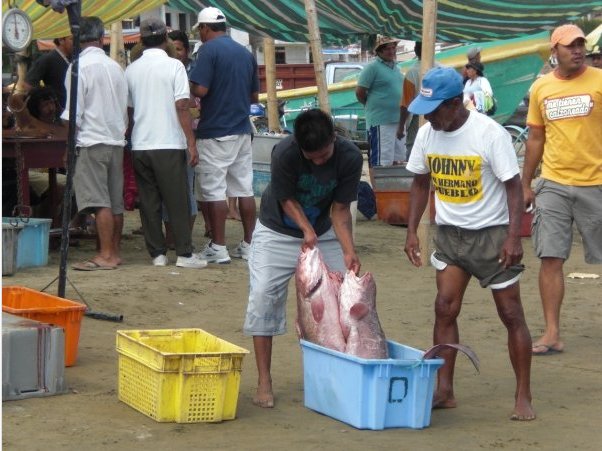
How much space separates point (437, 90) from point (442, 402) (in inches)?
62.3

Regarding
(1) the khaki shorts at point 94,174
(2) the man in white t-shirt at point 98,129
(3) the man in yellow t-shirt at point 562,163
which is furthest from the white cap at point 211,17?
(3) the man in yellow t-shirt at point 562,163

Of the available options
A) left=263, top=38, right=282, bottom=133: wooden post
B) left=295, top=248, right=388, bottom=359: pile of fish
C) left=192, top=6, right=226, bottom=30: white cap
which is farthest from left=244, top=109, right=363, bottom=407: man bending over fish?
left=263, top=38, right=282, bottom=133: wooden post

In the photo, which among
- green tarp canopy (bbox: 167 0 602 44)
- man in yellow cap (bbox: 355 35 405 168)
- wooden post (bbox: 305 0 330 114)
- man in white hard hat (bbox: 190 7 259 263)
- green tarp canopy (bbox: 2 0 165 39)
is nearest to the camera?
man in white hard hat (bbox: 190 7 259 263)

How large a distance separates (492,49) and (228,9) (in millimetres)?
10305

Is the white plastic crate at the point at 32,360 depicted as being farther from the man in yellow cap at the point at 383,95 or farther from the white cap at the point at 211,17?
the man in yellow cap at the point at 383,95

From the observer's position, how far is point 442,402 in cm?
614

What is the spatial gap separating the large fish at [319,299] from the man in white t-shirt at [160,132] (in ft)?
13.0

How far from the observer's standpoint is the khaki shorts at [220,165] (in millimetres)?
10055

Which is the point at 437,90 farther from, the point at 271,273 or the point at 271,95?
the point at 271,95

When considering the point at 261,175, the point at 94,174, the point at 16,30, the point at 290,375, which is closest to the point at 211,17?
the point at 94,174

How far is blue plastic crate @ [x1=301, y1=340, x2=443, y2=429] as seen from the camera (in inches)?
219

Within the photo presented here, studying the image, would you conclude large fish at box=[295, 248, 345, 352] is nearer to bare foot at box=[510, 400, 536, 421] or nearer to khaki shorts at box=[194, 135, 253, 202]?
bare foot at box=[510, 400, 536, 421]

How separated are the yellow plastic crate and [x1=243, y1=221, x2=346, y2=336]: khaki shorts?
0.25 metres

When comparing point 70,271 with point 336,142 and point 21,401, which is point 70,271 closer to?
point 21,401
